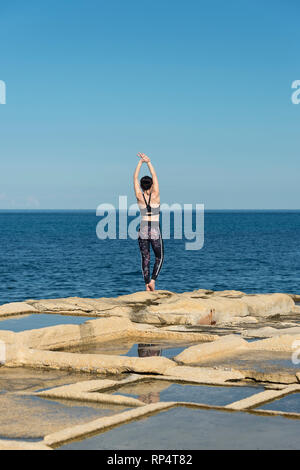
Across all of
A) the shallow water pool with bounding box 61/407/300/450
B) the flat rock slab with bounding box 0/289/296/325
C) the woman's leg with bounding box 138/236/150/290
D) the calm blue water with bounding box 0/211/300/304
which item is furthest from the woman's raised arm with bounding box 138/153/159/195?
the calm blue water with bounding box 0/211/300/304

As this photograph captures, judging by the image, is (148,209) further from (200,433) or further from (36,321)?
(200,433)

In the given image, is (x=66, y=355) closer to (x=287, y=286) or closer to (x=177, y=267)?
(x=287, y=286)

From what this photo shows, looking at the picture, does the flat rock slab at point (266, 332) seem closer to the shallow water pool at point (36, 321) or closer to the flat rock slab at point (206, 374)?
the flat rock slab at point (206, 374)

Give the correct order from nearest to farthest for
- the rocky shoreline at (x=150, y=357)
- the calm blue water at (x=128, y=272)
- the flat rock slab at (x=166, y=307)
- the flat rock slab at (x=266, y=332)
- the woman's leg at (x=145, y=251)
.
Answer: the rocky shoreline at (x=150, y=357), the flat rock slab at (x=266, y=332), the flat rock slab at (x=166, y=307), the woman's leg at (x=145, y=251), the calm blue water at (x=128, y=272)

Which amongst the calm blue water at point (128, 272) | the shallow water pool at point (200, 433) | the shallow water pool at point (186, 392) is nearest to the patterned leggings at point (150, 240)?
the shallow water pool at point (186, 392)

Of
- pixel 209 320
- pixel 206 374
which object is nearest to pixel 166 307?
pixel 209 320

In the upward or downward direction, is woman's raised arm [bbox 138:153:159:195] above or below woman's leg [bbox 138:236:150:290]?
above

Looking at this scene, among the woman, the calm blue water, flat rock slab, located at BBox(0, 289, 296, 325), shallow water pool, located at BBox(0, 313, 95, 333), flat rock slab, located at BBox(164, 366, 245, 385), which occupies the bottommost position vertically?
the calm blue water

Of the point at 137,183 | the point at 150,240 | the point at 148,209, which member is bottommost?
the point at 150,240

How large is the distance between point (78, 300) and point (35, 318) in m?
1.58

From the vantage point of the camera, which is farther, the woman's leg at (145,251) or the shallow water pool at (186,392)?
the woman's leg at (145,251)

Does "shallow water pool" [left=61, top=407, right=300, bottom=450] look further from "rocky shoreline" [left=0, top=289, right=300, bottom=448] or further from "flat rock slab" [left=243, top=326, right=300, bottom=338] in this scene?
"flat rock slab" [left=243, top=326, right=300, bottom=338]

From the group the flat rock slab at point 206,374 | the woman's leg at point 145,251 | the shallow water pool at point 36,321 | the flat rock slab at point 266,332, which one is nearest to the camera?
the flat rock slab at point 206,374

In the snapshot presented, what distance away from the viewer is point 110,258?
56188 mm
